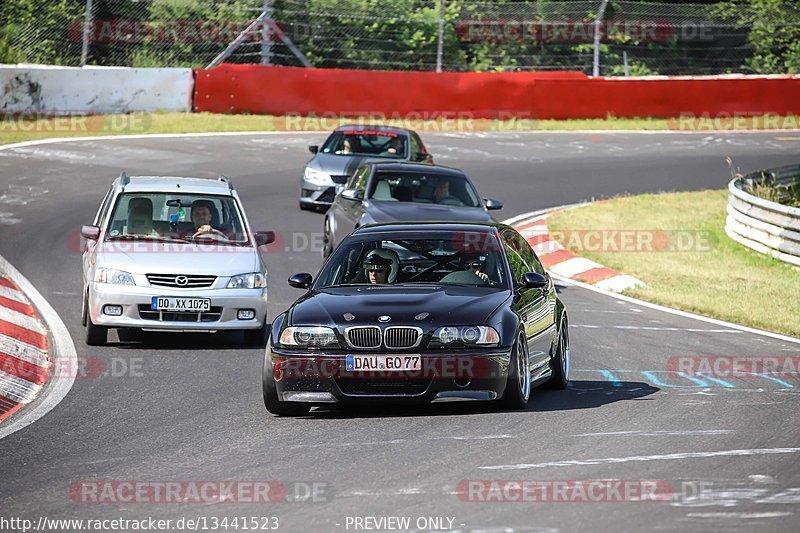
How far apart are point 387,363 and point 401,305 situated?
0.53 m

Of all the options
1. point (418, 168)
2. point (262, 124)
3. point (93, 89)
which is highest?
point (418, 168)

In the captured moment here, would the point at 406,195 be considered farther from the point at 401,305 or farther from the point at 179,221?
the point at 401,305

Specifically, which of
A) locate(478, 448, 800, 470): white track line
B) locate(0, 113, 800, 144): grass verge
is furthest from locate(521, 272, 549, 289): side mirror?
locate(0, 113, 800, 144): grass verge

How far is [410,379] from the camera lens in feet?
30.1

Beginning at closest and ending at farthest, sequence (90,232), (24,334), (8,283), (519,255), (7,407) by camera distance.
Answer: (7,407) → (519,255) → (24,334) → (90,232) → (8,283)

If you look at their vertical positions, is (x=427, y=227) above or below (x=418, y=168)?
above

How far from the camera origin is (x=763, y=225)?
65.7ft

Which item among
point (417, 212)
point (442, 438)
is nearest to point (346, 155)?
point (417, 212)

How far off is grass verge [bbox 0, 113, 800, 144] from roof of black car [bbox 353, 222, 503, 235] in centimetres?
1908

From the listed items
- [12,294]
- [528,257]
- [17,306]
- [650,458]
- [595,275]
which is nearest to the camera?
[650,458]

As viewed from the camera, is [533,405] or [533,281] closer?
[533,405]

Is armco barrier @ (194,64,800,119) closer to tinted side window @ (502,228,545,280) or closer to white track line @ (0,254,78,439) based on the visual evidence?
white track line @ (0,254,78,439)

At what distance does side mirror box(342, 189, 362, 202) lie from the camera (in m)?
16.9

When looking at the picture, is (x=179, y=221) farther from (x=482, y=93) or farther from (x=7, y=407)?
(x=482, y=93)
